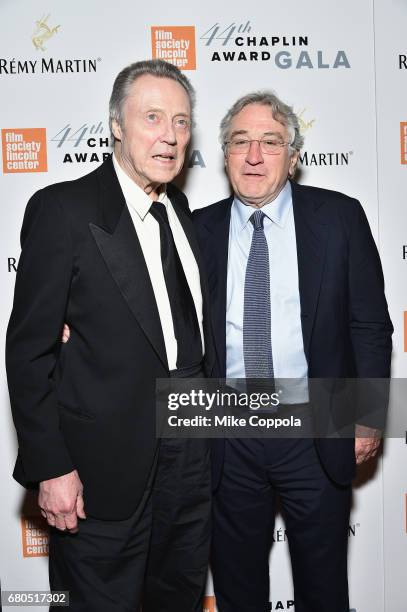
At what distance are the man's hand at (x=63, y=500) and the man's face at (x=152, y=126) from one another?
2.75ft

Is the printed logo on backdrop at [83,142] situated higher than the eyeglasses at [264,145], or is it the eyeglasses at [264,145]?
the printed logo on backdrop at [83,142]

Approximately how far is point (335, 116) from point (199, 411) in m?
1.36

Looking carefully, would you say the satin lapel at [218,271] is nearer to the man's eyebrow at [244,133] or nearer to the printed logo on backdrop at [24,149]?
the man's eyebrow at [244,133]

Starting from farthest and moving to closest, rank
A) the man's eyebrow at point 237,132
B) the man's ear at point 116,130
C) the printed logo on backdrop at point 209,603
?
the printed logo on backdrop at point 209,603 < the man's eyebrow at point 237,132 < the man's ear at point 116,130

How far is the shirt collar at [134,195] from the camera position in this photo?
1.72m

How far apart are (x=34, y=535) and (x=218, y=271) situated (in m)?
1.41

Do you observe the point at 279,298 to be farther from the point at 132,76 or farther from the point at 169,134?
the point at 132,76

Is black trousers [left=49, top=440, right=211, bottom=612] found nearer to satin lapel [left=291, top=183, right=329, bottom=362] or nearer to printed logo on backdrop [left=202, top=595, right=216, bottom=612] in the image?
satin lapel [left=291, top=183, right=329, bottom=362]

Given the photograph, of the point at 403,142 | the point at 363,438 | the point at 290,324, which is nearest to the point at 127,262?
the point at 290,324

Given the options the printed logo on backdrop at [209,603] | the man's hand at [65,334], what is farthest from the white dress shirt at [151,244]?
the printed logo on backdrop at [209,603]

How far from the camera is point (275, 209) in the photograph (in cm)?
201

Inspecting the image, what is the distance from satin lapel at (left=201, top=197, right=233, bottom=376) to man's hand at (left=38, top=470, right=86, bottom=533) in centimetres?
60

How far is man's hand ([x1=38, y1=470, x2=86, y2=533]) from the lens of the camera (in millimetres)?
1565

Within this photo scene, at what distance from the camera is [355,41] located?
2.45 m
